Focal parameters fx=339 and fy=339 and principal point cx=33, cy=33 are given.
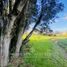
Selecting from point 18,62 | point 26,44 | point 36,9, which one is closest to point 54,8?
point 36,9

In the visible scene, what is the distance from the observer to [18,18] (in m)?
18.6

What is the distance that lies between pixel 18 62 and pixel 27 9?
10.3 feet

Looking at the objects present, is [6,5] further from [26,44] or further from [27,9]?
[26,44]

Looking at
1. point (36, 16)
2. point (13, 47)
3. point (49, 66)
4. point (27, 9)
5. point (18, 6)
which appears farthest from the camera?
point (49, 66)

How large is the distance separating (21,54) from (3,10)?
175 inches

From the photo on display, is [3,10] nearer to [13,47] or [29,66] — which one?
[13,47]

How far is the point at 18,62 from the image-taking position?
19.2 metres

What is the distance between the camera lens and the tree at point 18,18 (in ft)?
54.3

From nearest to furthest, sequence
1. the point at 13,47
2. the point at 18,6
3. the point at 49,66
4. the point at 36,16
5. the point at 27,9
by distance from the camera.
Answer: the point at 18,6, the point at 27,9, the point at 13,47, the point at 36,16, the point at 49,66

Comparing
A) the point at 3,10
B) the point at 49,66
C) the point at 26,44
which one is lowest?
the point at 49,66

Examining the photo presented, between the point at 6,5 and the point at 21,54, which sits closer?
the point at 6,5

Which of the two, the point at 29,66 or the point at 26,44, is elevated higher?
the point at 26,44

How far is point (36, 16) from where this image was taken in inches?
822

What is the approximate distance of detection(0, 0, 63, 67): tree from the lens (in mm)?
16547
